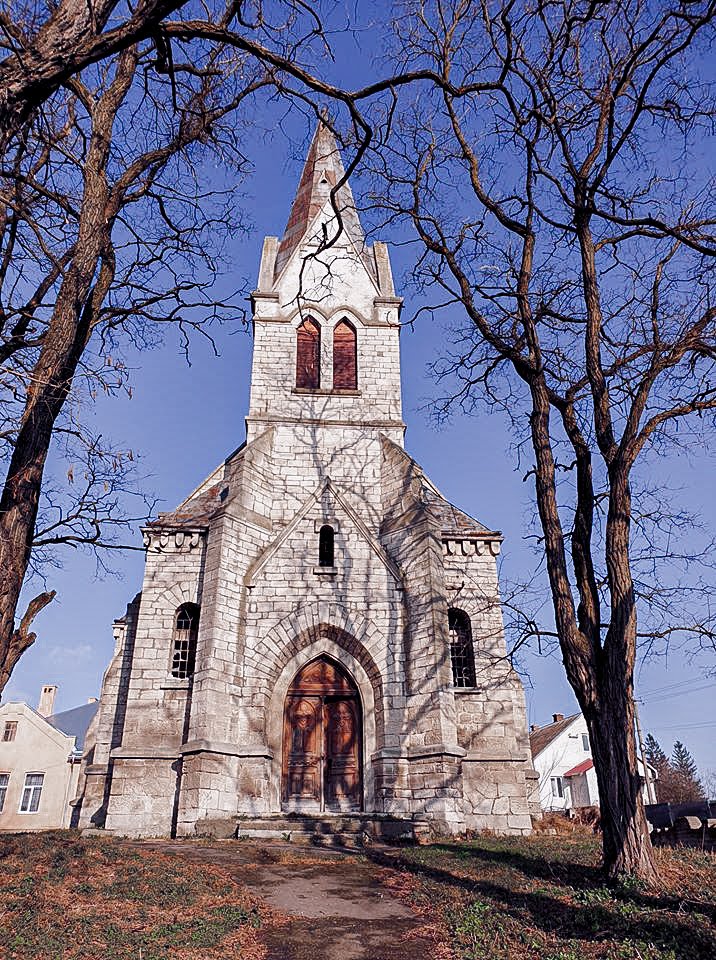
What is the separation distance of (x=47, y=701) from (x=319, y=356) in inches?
1566

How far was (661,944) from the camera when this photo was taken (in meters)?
5.83

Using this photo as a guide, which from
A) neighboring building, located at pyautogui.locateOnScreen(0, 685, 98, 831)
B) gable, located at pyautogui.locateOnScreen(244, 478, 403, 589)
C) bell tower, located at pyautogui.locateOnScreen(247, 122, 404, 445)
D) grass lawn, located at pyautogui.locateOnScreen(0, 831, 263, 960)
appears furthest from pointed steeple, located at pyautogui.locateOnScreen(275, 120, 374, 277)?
neighboring building, located at pyautogui.locateOnScreen(0, 685, 98, 831)

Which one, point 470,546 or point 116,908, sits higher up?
point 470,546

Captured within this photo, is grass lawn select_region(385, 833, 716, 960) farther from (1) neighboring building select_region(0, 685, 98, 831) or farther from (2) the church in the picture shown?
(1) neighboring building select_region(0, 685, 98, 831)

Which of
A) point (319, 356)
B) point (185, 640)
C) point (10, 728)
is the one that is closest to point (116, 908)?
point (185, 640)

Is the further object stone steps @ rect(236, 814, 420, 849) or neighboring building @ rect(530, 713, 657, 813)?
neighboring building @ rect(530, 713, 657, 813)

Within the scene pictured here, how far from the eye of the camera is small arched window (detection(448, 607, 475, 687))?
57.1ft

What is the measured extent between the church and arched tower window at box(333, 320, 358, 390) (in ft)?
5.46

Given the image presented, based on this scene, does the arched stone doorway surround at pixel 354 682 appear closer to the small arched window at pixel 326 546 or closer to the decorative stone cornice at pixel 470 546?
the small arched window at pixel 326 546

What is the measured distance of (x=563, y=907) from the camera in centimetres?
718

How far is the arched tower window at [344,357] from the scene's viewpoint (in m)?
21.5

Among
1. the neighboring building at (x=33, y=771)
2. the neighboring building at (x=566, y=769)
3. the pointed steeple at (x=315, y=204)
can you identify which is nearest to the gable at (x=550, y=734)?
the neighboring building at (x=566, y=769)

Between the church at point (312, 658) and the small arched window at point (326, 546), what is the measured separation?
57 millimetres

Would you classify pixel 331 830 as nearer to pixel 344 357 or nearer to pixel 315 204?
pixel 344 357
